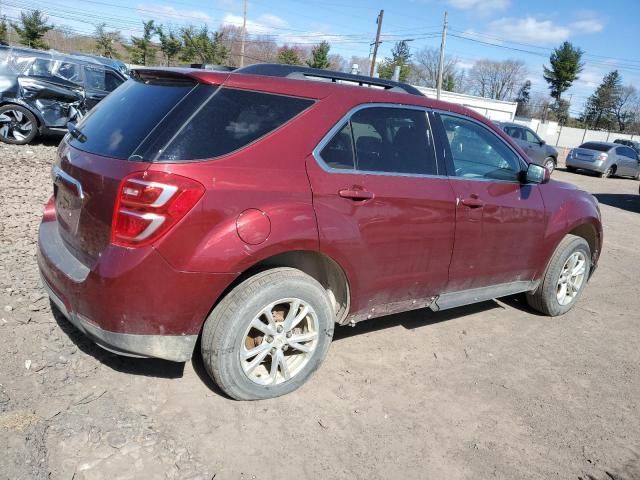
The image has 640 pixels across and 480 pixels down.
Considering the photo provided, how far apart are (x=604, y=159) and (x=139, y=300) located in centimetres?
2252

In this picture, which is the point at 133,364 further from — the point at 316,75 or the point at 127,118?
the point at 316,75

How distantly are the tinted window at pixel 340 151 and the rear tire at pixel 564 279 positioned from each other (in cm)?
251

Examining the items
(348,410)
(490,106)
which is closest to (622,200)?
(348,410)

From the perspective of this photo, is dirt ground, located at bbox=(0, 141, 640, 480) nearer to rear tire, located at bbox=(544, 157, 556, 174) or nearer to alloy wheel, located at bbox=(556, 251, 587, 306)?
alloy wheel, located at bbox=(556, 251, 587, 306)

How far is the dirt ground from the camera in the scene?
2549 mm

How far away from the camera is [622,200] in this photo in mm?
14945

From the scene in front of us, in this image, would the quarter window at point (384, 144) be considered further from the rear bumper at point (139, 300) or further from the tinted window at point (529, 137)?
the tinted window at point (529, 137)

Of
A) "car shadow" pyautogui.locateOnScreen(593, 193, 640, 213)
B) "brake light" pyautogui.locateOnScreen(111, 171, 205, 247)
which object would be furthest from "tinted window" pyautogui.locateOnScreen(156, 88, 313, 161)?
"car shadow" pyautogui.locateOnScreen(593, 193, 640, 213)

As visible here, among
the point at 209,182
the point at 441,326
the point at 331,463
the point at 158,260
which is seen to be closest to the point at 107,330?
the point at 158,260

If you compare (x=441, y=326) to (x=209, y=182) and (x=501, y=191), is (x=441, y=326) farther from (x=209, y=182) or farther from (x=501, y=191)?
(x=209, y=182)

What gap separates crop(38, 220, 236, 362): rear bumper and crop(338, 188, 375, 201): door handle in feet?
2.63

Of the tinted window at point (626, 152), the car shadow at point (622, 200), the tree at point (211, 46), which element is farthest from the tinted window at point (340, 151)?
the tree at point (211, 46)

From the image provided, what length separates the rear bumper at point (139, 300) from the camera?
2502mm

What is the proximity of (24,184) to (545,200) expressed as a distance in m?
6.41
